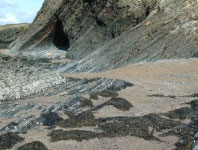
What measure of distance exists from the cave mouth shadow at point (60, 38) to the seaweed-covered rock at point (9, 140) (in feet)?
90.6

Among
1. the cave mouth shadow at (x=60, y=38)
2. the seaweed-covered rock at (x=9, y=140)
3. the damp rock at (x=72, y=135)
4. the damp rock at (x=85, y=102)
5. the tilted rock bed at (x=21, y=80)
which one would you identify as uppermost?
the cave mouth shadow at (x=60, y=38)

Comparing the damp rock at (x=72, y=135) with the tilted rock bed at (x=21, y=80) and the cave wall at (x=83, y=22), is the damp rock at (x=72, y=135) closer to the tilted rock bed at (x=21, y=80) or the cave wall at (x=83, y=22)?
Result: the tilted rock bed at (x=21, y=80)

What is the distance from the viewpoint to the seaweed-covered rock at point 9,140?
35.2ft

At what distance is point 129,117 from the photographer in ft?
42.4

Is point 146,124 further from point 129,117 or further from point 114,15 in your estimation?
point 114,15

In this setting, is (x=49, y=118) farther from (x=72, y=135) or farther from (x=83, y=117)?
(x=72, y=135)

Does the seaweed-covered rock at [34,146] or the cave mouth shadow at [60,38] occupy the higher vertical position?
the cave mouth shadow at [60,38]

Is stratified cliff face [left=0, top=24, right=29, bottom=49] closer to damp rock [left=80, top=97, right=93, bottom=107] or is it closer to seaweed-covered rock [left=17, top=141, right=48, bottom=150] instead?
damp rock [left=80, top=97, right=93, bottom=107]

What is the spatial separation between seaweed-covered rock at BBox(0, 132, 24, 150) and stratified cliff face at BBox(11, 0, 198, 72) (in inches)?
565

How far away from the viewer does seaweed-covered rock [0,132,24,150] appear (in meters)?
10.7

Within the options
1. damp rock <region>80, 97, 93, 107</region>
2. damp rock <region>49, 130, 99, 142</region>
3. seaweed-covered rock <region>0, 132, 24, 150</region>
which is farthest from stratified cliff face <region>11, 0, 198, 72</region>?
seaweed-covered rock <region>0, 132, 24, 150</region>

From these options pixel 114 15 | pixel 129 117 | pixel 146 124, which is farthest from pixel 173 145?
pixel 114 15

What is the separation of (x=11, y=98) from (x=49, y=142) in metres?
6.68

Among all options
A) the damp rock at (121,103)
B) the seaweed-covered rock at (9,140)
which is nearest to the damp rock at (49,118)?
the seaweed-covered rock at (9,140)
